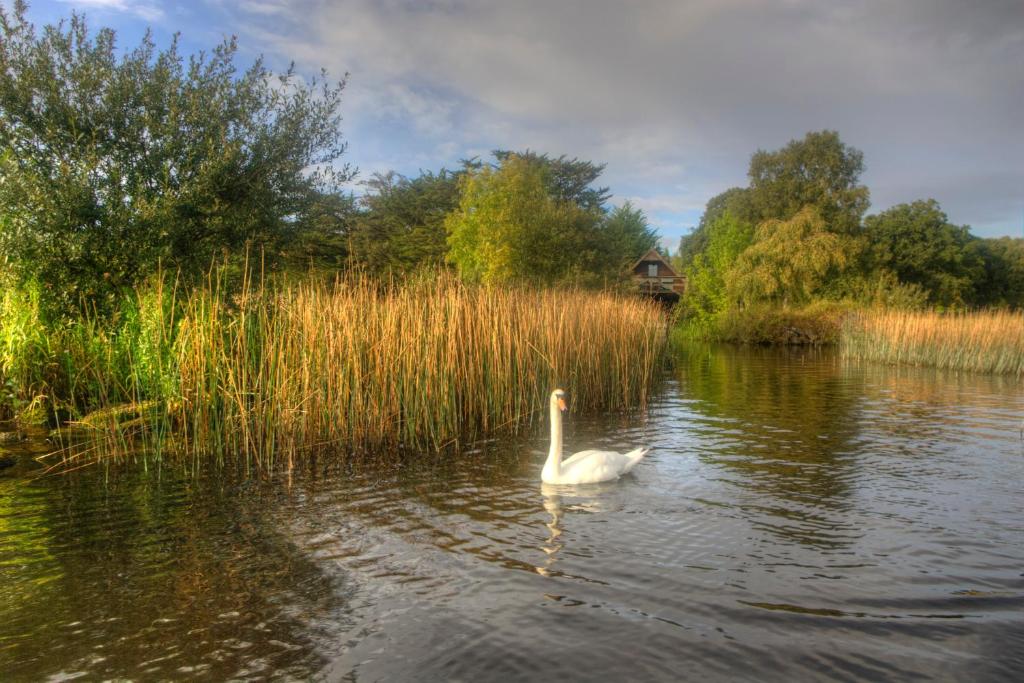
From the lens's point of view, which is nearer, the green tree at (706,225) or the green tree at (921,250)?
the green tree at (921,250)

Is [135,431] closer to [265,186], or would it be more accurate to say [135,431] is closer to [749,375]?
[265,186]

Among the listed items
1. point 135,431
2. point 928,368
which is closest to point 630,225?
point 928,368

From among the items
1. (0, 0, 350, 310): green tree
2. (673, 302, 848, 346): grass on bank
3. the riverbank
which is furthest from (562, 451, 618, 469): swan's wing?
(673, 302, 848, 346): grass on bank

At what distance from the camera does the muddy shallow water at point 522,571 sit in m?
3.91

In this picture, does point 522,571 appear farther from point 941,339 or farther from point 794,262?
point 794,262

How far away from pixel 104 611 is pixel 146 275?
8939 mm

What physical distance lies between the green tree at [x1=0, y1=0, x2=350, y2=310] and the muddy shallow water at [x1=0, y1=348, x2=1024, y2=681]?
183 inches

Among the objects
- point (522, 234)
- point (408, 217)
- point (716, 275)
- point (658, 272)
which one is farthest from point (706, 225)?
point (522, 234)

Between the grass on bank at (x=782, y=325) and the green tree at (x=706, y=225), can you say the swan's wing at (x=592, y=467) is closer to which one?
the grass on bank at (x=782, y=325)

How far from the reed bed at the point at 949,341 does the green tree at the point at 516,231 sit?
39.7 ft

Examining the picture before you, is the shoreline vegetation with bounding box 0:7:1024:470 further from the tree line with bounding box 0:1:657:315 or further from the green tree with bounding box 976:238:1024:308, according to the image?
the green tree with bounding box 976:238:1024:308

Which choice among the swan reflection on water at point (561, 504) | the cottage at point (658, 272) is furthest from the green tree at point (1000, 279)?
the swan reflection on water at point (561, 504)

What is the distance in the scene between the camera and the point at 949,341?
890 inches

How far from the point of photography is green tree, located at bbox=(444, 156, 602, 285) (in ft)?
106
